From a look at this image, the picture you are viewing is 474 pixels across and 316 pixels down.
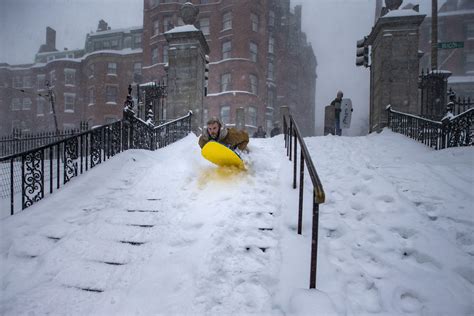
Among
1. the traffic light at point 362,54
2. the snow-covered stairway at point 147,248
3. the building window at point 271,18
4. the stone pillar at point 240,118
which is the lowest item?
the snow-covered stairway at point 147,248

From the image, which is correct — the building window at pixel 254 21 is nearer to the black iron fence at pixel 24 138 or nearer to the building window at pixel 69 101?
the black iron fence at pixel 24 138

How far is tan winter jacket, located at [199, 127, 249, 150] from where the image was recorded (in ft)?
17.3

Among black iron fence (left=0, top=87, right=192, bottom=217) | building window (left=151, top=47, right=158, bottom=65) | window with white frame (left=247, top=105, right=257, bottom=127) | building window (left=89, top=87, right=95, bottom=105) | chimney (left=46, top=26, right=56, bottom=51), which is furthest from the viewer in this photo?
chimney (left=46, top=26, right=56, bottom=51)

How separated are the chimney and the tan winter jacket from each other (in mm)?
48557

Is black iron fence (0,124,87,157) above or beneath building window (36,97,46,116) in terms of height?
beneath

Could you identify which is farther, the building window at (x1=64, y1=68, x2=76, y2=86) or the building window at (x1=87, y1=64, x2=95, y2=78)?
the building window at (x1=64, y1=68, x2=76, y2=86)

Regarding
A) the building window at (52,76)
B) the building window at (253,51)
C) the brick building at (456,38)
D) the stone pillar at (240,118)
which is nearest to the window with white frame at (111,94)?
the building window at (52,76)

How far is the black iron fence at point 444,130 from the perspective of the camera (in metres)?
7.18

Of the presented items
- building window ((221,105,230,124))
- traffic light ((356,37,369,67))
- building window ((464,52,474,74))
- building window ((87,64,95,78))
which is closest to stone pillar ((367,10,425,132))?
traffic light ((356,37,369,67))

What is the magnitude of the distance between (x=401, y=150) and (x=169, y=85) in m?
9.46

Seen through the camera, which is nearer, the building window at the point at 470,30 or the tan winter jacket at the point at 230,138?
the tan winter jacket at the point at 230,138

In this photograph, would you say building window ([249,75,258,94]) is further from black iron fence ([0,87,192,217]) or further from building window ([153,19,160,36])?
black iron fence ([0,87,192,217])

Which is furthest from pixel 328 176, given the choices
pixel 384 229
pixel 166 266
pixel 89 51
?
pixel 89 51

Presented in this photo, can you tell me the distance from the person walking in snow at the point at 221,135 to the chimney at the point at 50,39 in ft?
159
